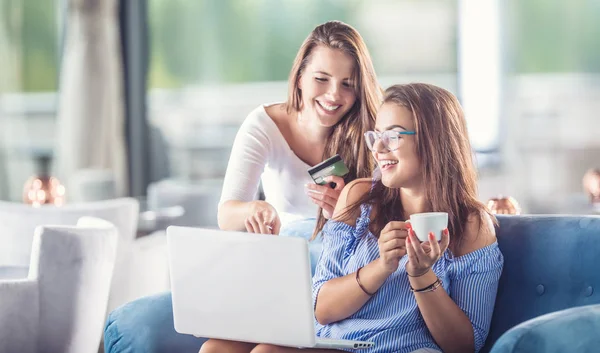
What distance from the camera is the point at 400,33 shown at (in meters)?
6.87

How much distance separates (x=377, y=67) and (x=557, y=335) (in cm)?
532

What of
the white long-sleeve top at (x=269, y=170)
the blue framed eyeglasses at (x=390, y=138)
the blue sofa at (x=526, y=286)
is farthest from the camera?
the white long-sleeve top at (x=269, y=170)

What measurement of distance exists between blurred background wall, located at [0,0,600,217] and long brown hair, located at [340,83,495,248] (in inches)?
141

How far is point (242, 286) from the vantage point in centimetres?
193

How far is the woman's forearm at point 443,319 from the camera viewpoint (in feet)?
6.55

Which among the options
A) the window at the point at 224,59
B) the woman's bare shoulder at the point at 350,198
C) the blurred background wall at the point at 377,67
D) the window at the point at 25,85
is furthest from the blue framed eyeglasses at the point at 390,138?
the window at the point at 224,59

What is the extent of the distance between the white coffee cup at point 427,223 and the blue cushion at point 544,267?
0.51 m

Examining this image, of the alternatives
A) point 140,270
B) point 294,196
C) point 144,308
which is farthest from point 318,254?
point 140,270

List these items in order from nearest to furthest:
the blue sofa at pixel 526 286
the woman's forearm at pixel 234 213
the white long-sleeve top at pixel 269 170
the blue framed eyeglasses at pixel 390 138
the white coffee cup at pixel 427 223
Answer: the white coffee cup at pixel 427 223, the blue framed eyeglasses at pixel 390 138, the blue sofa at pixel 526 286, the woman's forearm at pixel 234 213, the white long-sleeve top at pixel 269 170

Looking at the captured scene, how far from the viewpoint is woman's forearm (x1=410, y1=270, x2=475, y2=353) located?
1995 mm

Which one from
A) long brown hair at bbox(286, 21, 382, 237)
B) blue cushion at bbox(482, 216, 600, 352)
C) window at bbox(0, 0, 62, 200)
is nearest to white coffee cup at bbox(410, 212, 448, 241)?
blue cushion at bbox(482, 216, 600, 352)

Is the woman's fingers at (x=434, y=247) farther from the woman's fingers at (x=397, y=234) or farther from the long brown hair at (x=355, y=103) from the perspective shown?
the long brown hair at (x=355, y=103)

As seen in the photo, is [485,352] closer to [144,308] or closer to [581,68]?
[144,308]

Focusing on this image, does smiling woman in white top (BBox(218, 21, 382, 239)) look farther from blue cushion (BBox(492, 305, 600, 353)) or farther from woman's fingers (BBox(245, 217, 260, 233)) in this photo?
blue cushion (BBox(492, 305, 600, 353))
